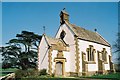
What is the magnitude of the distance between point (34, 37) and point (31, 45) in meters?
2.43

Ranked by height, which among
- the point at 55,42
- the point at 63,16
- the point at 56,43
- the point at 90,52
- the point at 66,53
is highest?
the point at 63,16

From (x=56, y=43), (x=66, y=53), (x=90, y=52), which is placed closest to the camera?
(x=56, y=43)

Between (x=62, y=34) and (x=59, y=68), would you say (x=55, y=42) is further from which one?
(x=59, y=68)

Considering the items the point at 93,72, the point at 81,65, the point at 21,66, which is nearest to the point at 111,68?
the point at 93,72

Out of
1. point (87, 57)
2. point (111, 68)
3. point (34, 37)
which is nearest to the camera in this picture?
point (87, 57)

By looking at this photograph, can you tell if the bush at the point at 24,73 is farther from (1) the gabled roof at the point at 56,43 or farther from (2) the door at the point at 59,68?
(1) the gabled roof at the point at 56,43

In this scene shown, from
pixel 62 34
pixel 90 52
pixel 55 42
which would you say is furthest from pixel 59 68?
pixel 90 52

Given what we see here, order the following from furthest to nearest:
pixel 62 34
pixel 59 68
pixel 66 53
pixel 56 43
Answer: pixel 62 34, pixel 66 53, pixel 56 43, pixel 59 68

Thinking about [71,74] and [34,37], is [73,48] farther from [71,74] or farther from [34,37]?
[34,37]

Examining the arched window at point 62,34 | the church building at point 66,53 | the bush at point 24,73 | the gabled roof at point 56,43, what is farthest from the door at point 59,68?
the arched window at point 62,34

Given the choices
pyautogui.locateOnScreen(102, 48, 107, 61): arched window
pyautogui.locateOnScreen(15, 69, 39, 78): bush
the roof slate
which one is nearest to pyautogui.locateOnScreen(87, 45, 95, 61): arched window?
→ the roof slate

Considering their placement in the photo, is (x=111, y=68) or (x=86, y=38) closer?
(x=86, y=38)

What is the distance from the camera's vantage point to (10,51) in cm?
4331

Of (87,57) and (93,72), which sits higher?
(87,57)
